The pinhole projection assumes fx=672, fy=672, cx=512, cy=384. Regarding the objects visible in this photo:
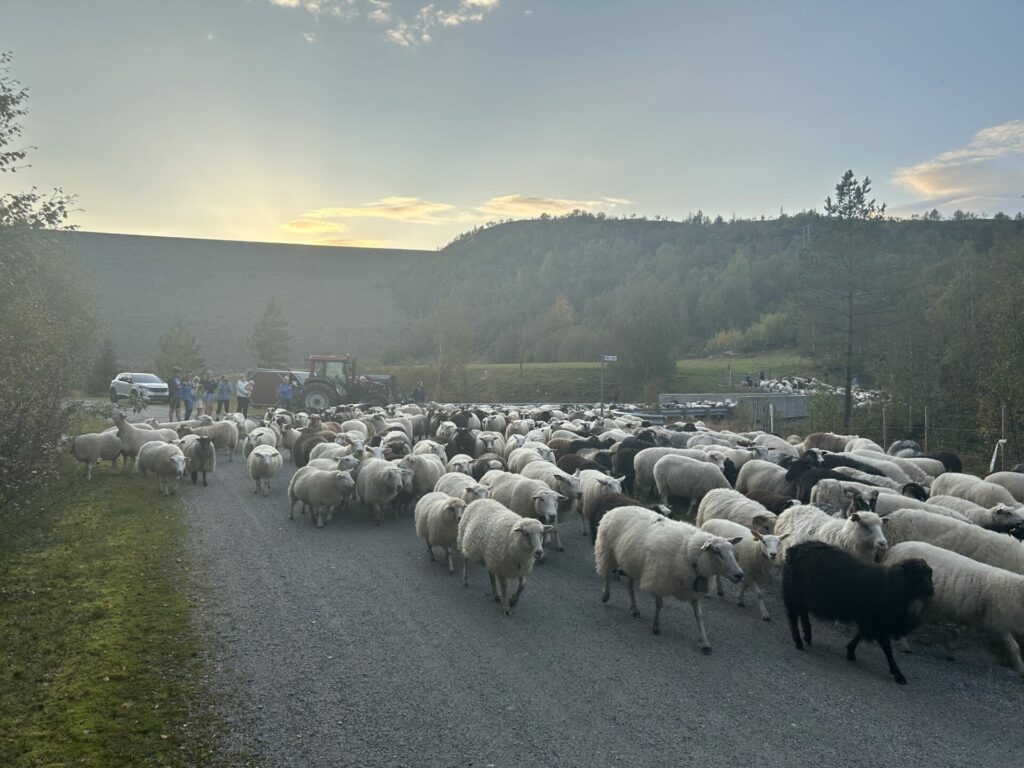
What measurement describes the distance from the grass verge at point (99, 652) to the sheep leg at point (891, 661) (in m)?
6.64

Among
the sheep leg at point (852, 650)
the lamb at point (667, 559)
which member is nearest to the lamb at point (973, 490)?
the sheep leg at point (852, 650)

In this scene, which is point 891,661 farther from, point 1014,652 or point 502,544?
point 502,544

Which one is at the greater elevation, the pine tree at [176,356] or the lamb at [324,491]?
the lamb at [324,491]

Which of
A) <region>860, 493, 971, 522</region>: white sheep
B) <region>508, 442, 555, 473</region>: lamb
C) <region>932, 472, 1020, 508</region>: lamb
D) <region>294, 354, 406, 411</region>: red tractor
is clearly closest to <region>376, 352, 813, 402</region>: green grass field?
<region>294, 354, 406, 411</region>: red tractor

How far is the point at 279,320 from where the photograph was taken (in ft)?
253

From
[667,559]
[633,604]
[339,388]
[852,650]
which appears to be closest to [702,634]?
[667,559]

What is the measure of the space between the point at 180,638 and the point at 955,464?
60.3 ft

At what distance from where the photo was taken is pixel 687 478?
14.1 metres

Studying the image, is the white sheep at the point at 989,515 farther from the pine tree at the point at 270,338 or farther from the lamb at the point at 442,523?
the pine tree at the point at 270,338

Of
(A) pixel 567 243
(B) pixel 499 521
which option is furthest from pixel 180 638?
(A) pixel 567 243

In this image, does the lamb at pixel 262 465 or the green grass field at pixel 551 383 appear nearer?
the lamb at pixel 262 465

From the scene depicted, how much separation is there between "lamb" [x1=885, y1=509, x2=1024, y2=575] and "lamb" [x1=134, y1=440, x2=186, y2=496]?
14.9 m

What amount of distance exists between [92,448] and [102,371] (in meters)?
47.2

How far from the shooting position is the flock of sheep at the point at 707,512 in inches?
301
